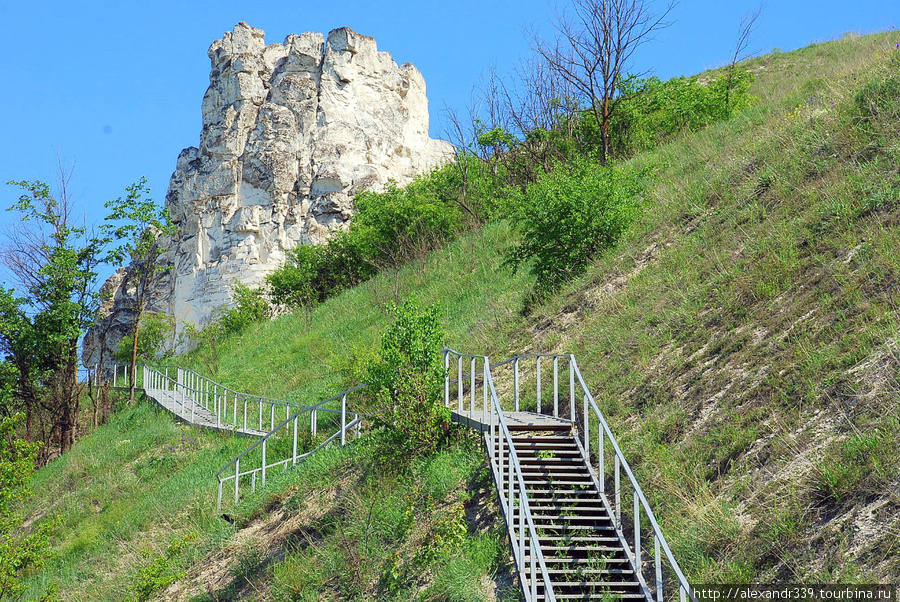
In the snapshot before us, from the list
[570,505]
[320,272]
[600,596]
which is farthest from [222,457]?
[320,272]

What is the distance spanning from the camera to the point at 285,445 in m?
16.3

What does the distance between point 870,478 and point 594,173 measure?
1178 cm

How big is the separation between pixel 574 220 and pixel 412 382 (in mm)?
6877

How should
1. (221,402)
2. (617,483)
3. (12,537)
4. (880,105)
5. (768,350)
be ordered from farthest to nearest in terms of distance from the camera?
(221,402), (12,537), (880,105), (768,350), (617,483)

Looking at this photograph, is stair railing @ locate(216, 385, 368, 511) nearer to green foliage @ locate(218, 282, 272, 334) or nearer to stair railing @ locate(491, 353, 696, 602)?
stair railing @ locate(491, 353, 696, 602)

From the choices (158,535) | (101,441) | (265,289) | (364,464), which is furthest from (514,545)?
(265,289)

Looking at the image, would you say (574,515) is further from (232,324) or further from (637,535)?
(232,324)

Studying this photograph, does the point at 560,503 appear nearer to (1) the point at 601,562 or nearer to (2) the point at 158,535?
(1) the point at 601,562

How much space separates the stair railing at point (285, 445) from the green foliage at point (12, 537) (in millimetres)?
3001

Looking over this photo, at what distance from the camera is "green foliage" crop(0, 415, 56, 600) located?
12.8 metres

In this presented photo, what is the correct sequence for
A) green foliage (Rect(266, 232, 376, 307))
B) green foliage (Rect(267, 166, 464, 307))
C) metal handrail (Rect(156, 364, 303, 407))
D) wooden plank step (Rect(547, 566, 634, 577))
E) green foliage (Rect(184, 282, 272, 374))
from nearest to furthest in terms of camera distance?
1. wooden plank step (Rect(547, 566, 634, 577))
2. metal handrail (Rect(156, 364, 303, 407))
3. green foliage (Rect(184, 282, 272, 374))
4. green foliage (Rect(267, 166, 464, 307))
5. green foliage (Rect(266, 232, 376, 307))

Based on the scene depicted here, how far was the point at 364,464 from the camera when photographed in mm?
12609

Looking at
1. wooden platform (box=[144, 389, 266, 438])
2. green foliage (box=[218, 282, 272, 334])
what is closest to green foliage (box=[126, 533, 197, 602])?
wooden platform (box=[144, 389, 266, 438])

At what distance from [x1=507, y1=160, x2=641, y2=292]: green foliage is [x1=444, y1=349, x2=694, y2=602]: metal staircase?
6.46 metres
